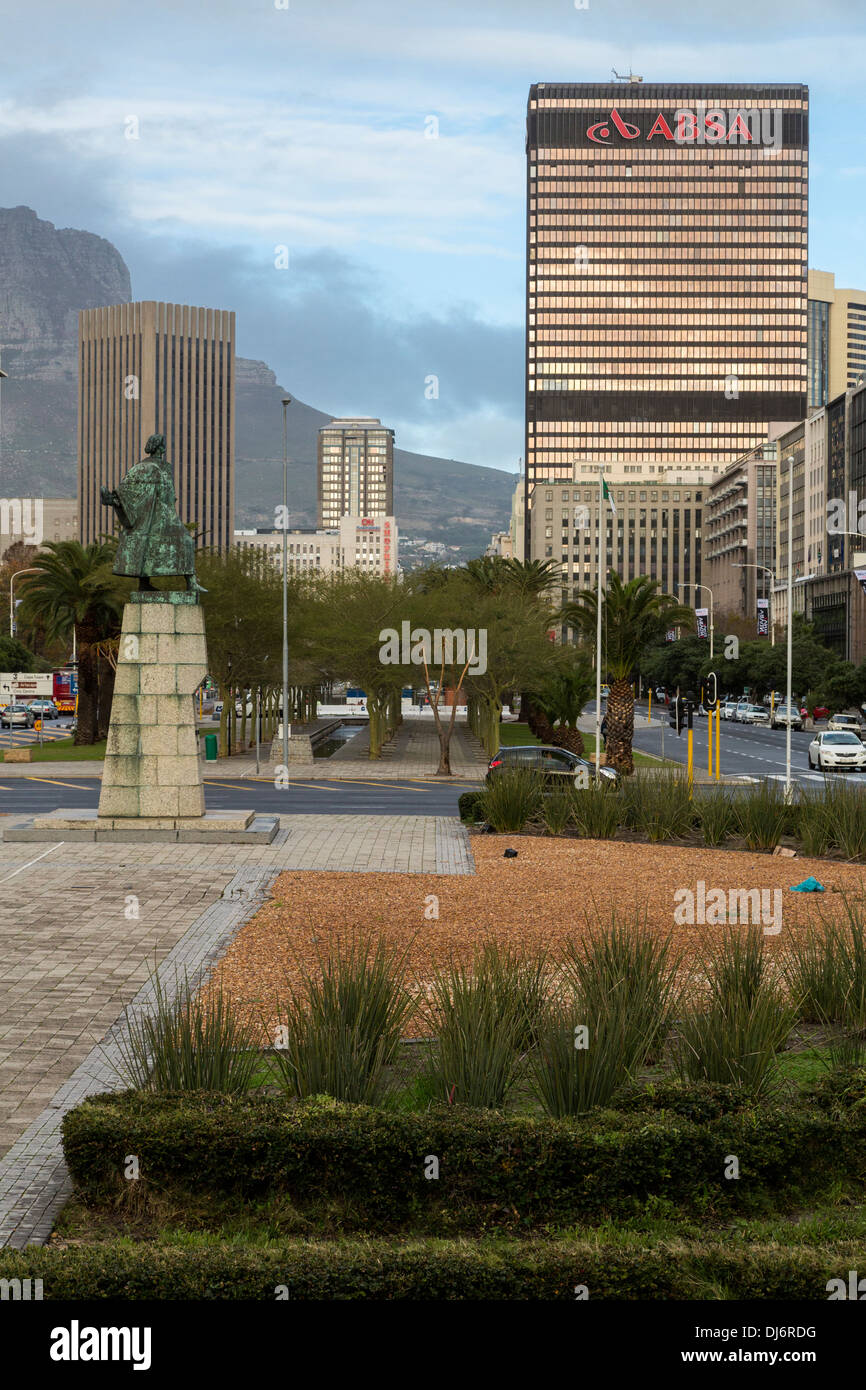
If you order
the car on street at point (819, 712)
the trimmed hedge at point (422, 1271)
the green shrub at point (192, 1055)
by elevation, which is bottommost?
the car on street at point (819, 712)

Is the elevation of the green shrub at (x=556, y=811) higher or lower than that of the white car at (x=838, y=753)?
higher

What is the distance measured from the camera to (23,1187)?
21.7 ft

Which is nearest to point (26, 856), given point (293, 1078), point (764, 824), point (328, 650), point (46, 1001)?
point (46, 1001)

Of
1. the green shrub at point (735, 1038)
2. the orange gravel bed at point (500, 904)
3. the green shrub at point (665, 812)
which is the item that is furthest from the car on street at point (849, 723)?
the green shrub at point (735, 1038)

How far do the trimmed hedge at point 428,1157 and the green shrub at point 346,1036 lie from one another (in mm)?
598

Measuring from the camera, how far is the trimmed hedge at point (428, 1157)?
6188 mm

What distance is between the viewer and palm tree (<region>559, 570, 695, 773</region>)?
38688mm

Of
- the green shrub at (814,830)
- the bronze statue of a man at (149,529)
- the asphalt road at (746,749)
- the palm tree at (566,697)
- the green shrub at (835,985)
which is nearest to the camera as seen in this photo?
the green shrub at (835,985)

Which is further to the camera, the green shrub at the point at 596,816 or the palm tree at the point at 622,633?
the palm tree at the point at 622,633

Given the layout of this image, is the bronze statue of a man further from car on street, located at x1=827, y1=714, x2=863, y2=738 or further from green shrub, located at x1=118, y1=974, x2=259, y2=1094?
car on street, located at x1=827, y1=714, x2=863, y2=738

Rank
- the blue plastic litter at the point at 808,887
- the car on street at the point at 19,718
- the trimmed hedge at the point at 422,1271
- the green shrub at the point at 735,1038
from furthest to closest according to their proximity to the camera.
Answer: the car on street at the point at 19,718 < the blue plastic litter at the point at 808,887 < the green shrub at the point at 735,1038 < the trimmed hedge at the point at 422,1271

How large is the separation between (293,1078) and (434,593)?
4229 cm

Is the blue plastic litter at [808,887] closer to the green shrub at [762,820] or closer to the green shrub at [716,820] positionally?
the green shrub at [762,820]
